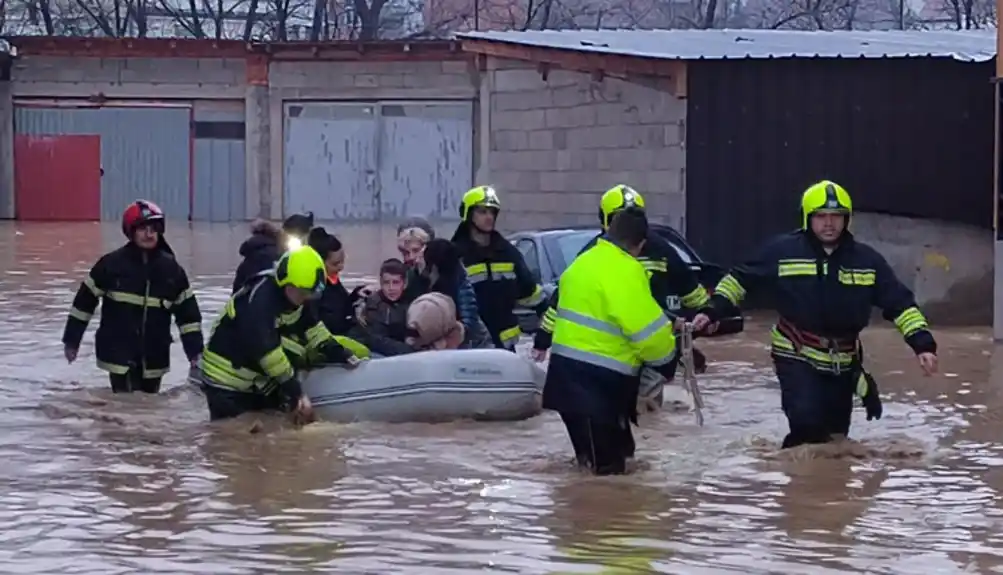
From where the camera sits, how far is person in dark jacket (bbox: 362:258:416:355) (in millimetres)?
11549

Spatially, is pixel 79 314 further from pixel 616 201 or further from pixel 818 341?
pixel 818 341

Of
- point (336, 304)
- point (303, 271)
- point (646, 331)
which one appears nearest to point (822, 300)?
point (646, 331)

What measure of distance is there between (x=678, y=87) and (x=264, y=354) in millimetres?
10350

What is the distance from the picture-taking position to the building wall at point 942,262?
59.8ft

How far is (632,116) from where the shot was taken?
2086 cm

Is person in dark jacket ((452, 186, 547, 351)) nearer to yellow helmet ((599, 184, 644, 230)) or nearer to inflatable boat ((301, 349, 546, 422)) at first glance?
inflatable boat ((301, 349, 546, 422))

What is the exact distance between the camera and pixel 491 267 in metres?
12.2

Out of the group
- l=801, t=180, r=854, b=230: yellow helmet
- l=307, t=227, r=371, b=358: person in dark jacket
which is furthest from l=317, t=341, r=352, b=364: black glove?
l=801, t=180, r=854, b=230: yellow helmet

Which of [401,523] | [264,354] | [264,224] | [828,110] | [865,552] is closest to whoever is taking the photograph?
[865,552]

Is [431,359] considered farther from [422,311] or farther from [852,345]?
[852,345]

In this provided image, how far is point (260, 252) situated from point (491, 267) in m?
1.55

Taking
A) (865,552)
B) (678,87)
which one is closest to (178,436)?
(865,552)

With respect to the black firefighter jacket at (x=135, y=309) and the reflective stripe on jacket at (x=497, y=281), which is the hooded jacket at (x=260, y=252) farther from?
the reflective stripe on jacket at (x=497, y=281)

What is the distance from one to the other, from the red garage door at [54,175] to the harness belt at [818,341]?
109 ft
